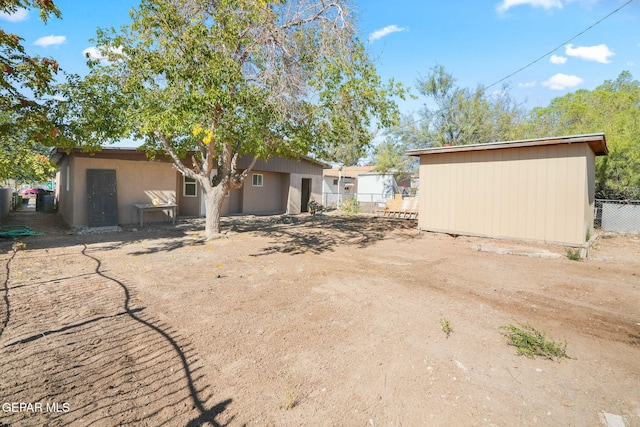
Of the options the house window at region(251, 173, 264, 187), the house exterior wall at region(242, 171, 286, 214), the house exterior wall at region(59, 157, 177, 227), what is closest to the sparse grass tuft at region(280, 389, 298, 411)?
the house exterior wall at region(59, 157, 177, 227)

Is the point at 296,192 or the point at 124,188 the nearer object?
the point at 124,188

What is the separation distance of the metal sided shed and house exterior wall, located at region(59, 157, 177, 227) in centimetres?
981

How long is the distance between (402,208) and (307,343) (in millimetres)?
14284

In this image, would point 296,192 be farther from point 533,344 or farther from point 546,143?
point 533,344

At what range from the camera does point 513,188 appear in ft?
31.2

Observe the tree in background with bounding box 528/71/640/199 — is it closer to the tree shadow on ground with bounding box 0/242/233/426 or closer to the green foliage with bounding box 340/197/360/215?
the green foliage with bounding box 340/197/360/215

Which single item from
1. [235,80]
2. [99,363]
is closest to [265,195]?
[235,80]

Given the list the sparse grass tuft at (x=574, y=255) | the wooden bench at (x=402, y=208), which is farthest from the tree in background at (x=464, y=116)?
the sparse grass tuft at (x=574, y=255)

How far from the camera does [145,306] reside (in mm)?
4199

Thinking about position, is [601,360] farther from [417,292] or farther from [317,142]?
[317,142]

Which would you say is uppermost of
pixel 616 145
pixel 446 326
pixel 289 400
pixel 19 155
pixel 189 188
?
pixel 616 145

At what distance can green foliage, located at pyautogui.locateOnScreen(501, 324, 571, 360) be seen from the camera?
3160mm

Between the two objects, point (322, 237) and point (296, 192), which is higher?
point (296, 192)

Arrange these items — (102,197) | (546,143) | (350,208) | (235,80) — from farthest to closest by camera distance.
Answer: (350,208)
(102,197)
(546,143)
(235,80)
